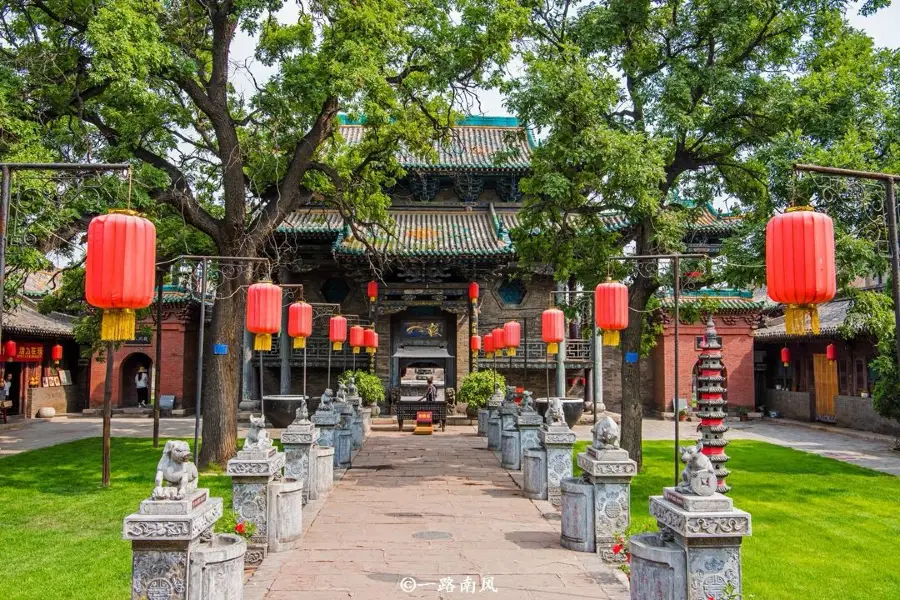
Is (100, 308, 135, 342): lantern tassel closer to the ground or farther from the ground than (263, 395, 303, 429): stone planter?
farther from the ground

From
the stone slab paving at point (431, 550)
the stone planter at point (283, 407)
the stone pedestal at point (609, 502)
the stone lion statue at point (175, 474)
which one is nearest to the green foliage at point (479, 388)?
the stone planter at point (283, 407)

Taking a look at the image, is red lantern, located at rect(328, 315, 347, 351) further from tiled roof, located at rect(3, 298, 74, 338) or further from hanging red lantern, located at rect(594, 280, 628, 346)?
hanging red lantern, located at rect(594, 280, 628, 346)

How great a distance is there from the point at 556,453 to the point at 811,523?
3589 millimetres

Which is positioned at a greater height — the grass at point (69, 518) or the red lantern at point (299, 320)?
the red lantern at point (299, 320)

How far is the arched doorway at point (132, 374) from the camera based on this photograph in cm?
2767

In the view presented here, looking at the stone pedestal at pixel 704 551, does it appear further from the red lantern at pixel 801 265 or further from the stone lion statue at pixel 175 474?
the stone lion statue at pixel 175 474

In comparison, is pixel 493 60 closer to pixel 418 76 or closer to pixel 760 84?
pixel 418 76

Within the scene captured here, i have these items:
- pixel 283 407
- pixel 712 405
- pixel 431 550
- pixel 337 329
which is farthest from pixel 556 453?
pixel 283 407

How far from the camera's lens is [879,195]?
36.0 feet

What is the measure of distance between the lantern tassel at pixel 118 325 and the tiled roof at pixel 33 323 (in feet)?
55.3

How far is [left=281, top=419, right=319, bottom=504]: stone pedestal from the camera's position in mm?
10148

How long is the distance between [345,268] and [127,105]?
1242 cm

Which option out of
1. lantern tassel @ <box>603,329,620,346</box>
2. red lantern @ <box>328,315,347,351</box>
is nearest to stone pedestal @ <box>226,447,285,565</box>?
lantern tassel @ <box>603,329,620,346</box>

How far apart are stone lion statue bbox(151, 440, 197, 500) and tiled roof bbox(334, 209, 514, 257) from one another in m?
15.2
